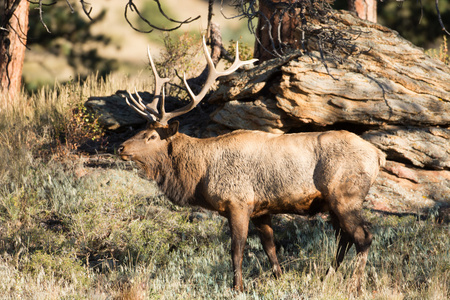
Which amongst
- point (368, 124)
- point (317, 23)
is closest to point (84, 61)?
point (317, 23)

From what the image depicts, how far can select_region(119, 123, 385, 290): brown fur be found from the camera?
18.2 feet

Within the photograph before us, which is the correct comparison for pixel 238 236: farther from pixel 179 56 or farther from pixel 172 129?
pixel 179 56

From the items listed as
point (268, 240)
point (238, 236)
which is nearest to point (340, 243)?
point (268, 240)

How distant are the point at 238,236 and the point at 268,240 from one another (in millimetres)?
657

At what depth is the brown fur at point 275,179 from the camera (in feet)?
18.2

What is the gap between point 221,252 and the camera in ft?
21.9

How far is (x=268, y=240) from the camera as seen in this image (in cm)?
612

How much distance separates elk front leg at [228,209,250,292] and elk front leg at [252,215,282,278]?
540 mm

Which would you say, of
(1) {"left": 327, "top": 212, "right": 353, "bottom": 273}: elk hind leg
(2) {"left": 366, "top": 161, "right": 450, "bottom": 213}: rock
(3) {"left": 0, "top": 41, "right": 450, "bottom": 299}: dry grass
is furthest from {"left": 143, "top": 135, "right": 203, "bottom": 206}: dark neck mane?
(2) {"left": 366, "top": 161, "right": 450, "bottom": 213}: rock

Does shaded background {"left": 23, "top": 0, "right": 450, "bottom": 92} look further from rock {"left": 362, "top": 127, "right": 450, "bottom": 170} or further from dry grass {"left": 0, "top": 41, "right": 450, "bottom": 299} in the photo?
rock {"left": 362, "top": 127, "right": 450, "bottom": 170}

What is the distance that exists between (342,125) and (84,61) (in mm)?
10641

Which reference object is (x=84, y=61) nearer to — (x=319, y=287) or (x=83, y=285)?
(x=83, y=285)

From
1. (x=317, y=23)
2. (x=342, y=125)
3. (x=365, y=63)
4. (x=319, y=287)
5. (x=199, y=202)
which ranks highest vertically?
(x=317, y=23)

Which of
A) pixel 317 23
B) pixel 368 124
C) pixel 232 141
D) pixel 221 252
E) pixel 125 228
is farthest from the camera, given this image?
pixel 317 23
